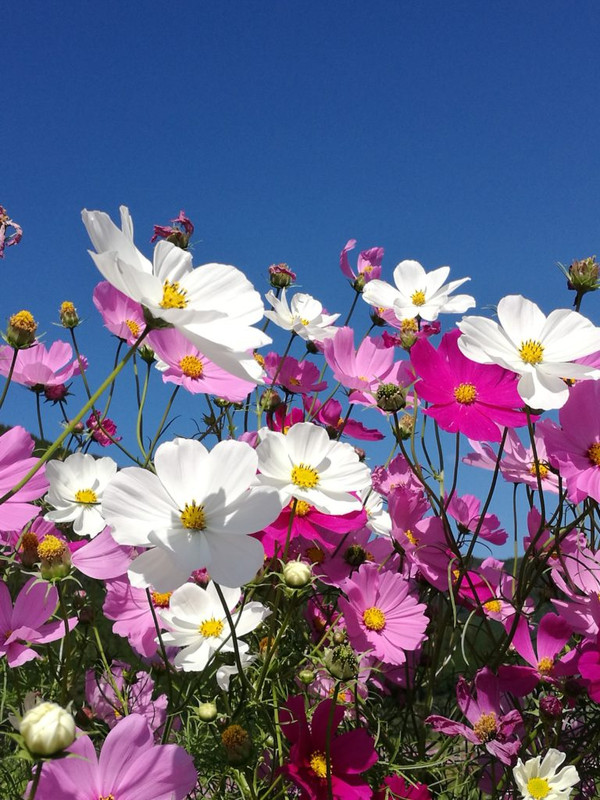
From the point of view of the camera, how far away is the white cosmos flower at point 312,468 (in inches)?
26.7

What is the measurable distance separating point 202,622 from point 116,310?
0.35m

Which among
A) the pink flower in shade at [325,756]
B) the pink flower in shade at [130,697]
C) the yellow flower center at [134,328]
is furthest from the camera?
the pink flower in shade at [130,697]

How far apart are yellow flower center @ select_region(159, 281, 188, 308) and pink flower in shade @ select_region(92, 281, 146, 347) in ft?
0.75

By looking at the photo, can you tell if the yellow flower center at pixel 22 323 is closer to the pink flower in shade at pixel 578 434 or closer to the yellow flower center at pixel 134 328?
the yellow flower center at pixel 134 328

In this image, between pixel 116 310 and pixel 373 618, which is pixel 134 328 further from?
pixel 373 618

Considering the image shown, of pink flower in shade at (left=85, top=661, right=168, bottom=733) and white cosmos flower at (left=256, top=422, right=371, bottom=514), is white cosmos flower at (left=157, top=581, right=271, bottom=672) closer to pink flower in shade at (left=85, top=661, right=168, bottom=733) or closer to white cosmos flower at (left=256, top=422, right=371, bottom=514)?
white cosmos flower at (left=256, top=422, right=371, bottom=514)

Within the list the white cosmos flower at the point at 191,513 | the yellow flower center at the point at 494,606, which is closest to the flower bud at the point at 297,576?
the white cosmos flower at the point at 191,513

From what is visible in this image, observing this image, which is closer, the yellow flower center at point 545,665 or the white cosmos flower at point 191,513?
the white cosmos flower at point 191,513

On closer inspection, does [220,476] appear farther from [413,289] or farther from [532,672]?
[413,289]

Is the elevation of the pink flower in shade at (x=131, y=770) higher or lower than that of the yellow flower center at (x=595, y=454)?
lower

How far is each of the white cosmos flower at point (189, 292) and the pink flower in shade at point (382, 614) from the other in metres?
0.34

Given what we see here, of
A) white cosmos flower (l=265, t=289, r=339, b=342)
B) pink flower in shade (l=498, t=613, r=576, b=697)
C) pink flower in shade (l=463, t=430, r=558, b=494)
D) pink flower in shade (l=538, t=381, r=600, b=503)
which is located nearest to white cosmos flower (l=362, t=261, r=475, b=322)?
white cosmos flower (l=265, t=289, r=339, b=342)

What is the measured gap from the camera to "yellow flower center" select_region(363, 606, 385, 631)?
2.69 ft

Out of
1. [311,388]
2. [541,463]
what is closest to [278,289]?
[311,388]
